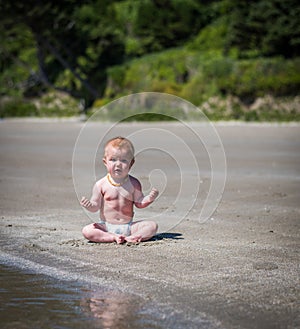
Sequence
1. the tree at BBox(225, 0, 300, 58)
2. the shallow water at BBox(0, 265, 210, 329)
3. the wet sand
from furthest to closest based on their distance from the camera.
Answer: the tree at BBox(225, 0, 300, 58) < the wet sand < the shallow water at BBox(0, 265, 210, 329)

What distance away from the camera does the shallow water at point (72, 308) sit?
400 cm

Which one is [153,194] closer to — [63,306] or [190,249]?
[190,249]

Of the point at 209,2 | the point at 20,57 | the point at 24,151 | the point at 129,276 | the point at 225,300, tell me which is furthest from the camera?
the point at 209,2

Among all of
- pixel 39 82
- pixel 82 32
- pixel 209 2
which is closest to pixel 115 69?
pixel 82 32

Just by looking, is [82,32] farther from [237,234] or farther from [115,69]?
[237,234]

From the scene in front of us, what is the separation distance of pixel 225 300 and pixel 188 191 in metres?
5.43

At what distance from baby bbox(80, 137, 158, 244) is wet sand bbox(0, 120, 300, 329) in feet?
0.36

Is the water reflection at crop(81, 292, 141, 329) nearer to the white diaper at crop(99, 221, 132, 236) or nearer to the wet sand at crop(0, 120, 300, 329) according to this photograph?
the wet sand at crop(0, 120, 300, 329)

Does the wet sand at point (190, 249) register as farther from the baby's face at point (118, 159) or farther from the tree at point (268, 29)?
the tree at point (268, 29)

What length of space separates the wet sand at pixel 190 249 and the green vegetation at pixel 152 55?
19675mm

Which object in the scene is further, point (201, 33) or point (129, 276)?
point (201, 33)

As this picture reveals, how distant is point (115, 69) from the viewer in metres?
40.2

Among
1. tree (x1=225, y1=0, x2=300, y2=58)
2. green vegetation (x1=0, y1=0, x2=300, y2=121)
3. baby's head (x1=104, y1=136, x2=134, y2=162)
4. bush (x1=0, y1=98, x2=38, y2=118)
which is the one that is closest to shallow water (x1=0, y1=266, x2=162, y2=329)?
baby's head (x1=104, y1=136, x2=134, y2=162)

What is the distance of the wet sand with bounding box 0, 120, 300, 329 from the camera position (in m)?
4.47
